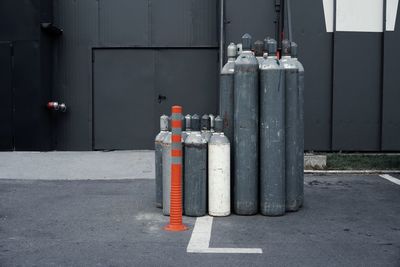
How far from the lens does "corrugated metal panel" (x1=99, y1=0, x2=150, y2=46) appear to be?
566 inches

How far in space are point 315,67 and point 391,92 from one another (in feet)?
6.14

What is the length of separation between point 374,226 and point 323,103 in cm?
701

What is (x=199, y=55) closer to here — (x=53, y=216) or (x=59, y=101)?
(x=59, y=101)

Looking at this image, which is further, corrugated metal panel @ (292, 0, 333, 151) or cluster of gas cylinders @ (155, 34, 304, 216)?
corrugated metal panel @ (292, 0, 333, 151)

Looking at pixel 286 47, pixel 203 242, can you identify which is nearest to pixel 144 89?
pixel 286 47

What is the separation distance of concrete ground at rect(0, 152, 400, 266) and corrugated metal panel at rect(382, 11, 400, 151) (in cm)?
445

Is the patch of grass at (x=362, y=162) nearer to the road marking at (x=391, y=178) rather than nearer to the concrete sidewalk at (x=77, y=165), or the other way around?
the road marking at (x=391, y=178)

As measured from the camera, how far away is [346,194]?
899 cm

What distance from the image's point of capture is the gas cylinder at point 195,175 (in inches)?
284

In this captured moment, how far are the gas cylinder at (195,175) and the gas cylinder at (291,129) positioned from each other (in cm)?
112

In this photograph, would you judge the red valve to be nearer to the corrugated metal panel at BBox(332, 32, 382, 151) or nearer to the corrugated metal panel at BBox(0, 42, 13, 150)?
the corrugated metal panel at BBox(0, 42, 13, 150)

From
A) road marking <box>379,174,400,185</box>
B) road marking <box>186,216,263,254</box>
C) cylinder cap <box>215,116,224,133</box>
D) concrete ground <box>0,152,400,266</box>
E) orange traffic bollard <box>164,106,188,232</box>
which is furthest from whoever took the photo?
road marking <box>379,174,400,185</box>

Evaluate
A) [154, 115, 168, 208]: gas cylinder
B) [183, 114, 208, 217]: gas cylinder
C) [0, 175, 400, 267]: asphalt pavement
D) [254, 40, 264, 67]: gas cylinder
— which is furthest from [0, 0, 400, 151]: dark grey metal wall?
[183, 114, 208, 217]: gas cylinder

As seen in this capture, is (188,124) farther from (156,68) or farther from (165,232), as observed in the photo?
(156,68)
